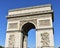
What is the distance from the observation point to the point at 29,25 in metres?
22.2

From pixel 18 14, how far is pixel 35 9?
9.11 feet

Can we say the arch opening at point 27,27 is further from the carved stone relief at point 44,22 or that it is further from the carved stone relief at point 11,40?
the carved stone relief at point 11,40

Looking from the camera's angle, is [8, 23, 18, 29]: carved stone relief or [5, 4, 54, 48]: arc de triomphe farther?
[8, 23, 18, 29]: carved stone relief

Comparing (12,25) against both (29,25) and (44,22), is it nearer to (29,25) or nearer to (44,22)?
(29,25)

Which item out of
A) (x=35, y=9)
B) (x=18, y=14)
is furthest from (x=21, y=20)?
(x=35, y=9)

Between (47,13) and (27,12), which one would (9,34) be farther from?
(47,13)

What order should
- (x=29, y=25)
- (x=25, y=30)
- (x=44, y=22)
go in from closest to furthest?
1. (x=44, y=22)
2. (x=29, y=25)
3. (x=25, y=30)

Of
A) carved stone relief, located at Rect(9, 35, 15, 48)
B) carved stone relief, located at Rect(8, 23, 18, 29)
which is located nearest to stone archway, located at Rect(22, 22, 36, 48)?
carved stone relief, located at Rect(8, 23, 18, 29)

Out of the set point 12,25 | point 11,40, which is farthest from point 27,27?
point 11,40

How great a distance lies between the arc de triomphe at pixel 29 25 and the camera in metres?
19.2

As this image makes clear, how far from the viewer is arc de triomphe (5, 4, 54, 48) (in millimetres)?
19172

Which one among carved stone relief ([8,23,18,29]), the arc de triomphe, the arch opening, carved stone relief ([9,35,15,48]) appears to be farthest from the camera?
the arch opening

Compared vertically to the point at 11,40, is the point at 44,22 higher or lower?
higher

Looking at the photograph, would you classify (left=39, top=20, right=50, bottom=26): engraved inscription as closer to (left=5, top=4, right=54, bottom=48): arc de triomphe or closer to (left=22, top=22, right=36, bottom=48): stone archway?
(left=5, top=4, right=54, bottom=48): arc de triomphe
